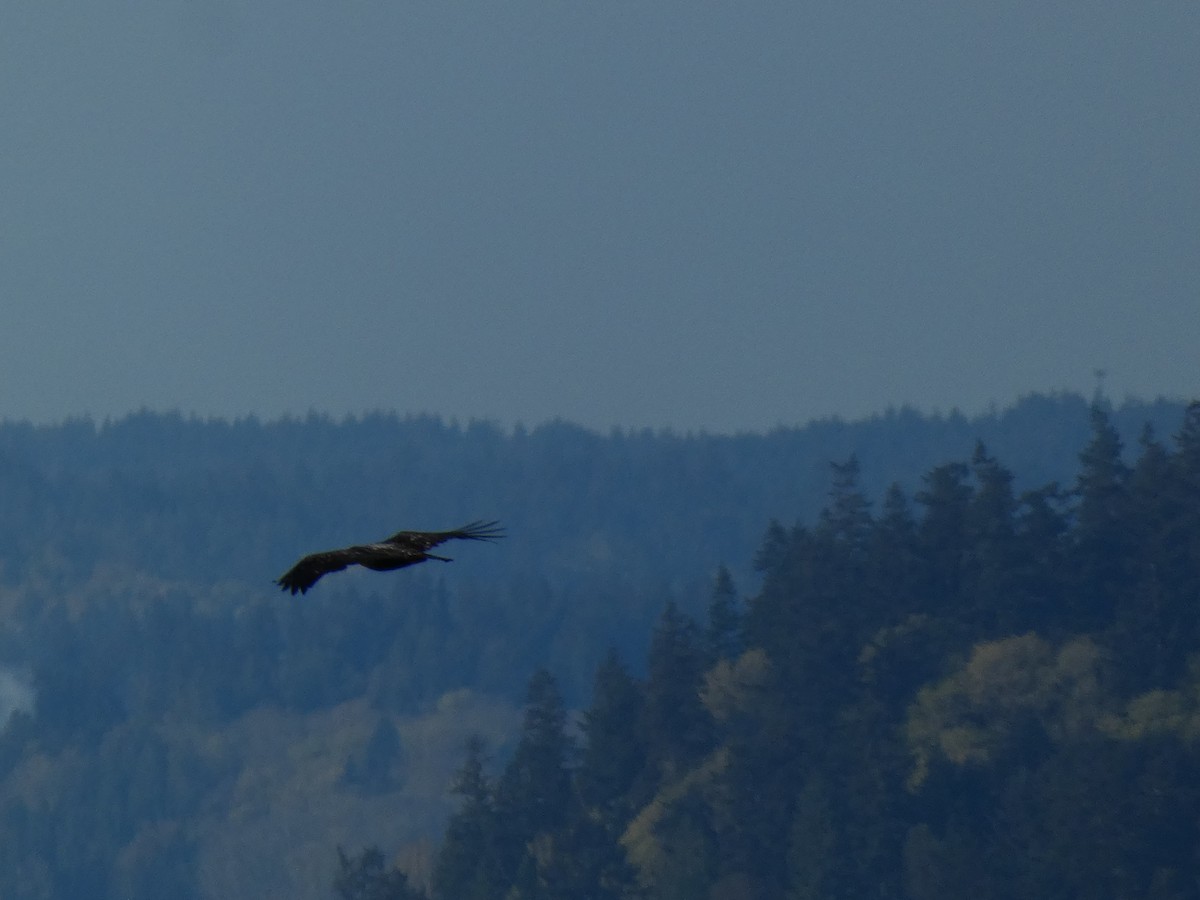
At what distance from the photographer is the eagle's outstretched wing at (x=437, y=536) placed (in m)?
18.2

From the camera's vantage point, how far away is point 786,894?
379 ft

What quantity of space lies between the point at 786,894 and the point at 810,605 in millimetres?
18661

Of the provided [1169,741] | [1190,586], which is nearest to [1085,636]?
[1190,586]

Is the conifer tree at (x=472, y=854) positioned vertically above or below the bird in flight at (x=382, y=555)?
below

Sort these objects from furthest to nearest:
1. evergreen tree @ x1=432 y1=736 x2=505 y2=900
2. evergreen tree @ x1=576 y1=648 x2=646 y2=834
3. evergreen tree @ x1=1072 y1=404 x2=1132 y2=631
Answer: evergreen tree @ x1=576 y1=648 x2=646 y2=834 → evergreen tree @ x1=432 y1=736 x2=505 y2=900 → evergreen tree @ x1=1072 y1=404 x2=1132 y2=631

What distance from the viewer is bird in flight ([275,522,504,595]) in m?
17.8

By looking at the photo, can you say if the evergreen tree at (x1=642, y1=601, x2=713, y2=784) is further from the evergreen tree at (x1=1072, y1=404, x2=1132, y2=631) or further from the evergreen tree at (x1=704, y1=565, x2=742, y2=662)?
the evergreen tree at (x1=1072, y1=404, x2=1132, y2=631)

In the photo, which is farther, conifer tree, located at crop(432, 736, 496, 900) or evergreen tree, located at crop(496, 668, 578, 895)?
evergreen tree, located at crop(496, 668, 578, 895)

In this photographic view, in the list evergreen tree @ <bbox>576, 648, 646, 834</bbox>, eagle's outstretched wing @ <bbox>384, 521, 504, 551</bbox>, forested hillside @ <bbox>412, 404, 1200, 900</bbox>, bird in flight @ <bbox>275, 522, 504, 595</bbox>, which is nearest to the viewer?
bird in flight @ <bbox>275, 522, 504, 595</bbox>

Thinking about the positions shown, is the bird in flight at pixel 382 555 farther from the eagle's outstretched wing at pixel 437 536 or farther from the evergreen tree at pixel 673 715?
the evergreen tree at pixel 673 715

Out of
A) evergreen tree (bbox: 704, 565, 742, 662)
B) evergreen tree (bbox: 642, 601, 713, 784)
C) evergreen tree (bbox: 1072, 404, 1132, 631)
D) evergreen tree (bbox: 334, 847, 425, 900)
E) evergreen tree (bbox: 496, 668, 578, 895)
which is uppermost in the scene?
evergreen tree (bbox: 1072, 404, 1132, 631)

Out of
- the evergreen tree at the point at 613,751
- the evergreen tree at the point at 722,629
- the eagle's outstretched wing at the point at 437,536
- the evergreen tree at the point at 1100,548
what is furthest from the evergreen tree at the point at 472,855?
the eagle's outstretched wing at the point at 437,536

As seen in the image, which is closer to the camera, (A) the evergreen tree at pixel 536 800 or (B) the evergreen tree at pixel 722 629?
(A) the evergreen tree at pixel 536 800

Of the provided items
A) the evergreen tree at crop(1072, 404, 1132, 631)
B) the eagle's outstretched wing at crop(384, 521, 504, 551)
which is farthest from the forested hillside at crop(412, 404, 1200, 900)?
the eagle's outstretched wing at crop(384, 521, 504, 551)
